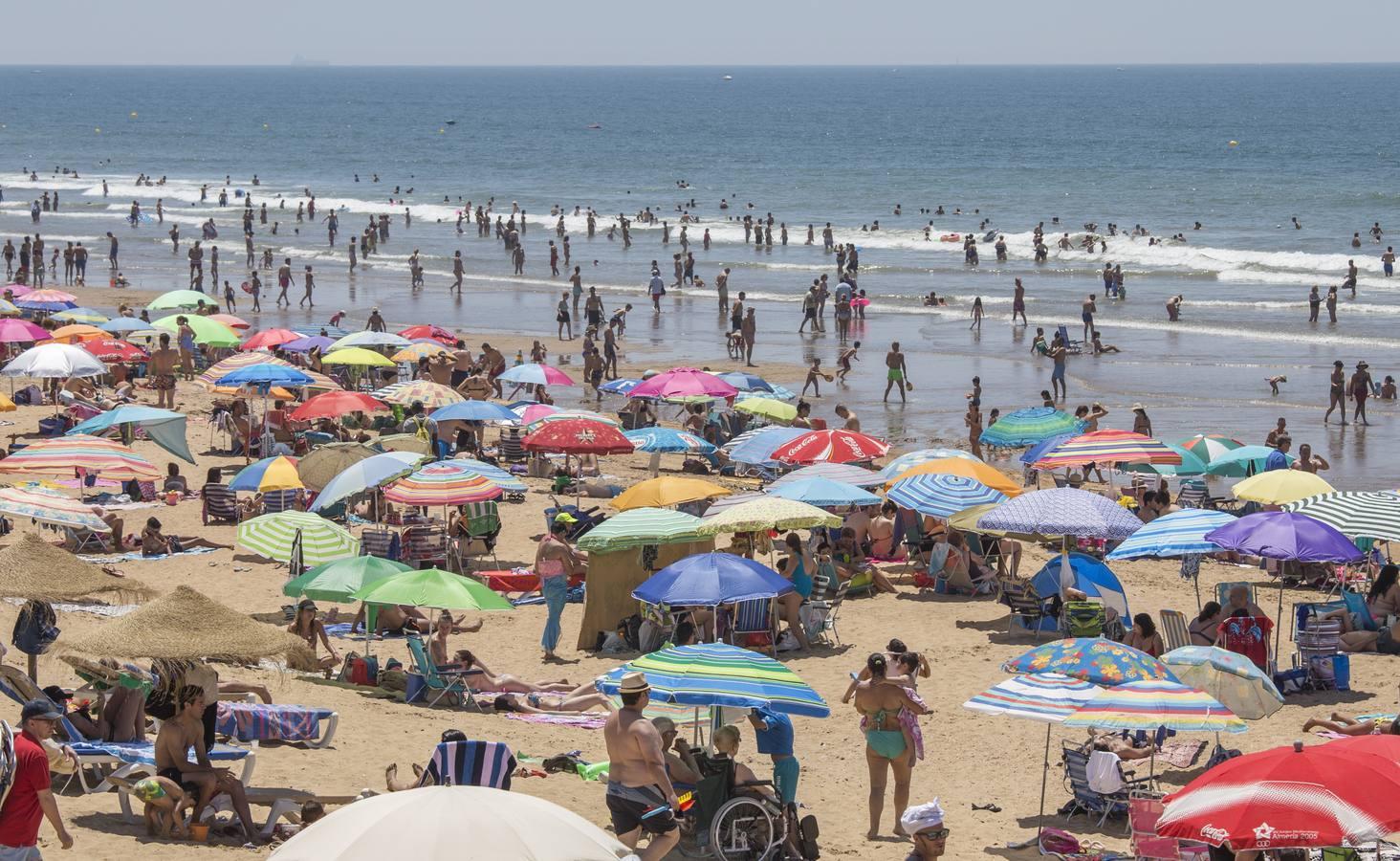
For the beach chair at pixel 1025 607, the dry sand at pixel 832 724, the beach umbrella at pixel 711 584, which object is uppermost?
the beach umbrella at pixel 711 584

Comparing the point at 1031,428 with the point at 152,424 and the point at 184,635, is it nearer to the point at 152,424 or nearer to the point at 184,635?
the point at 152,424

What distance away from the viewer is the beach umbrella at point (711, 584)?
11750 millimetres

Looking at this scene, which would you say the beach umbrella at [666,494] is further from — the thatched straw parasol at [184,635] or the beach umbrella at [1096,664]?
the thatched straw parasol at [184,635]

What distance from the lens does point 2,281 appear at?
4312cm

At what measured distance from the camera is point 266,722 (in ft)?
31.9

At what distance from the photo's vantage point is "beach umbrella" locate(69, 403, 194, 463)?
58.9ft

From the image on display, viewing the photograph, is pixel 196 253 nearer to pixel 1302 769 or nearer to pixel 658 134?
pixel 1302 769

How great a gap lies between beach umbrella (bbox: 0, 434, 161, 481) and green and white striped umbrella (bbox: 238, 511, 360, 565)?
2.25 metres

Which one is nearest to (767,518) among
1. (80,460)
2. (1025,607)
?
(1025,607)

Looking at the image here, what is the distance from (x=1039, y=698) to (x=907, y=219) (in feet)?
178

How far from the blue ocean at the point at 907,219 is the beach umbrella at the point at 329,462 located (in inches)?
405

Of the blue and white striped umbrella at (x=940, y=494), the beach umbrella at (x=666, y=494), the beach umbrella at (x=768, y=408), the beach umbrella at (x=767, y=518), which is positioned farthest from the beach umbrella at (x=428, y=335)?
the beach umbrella at (x=767, y=518)

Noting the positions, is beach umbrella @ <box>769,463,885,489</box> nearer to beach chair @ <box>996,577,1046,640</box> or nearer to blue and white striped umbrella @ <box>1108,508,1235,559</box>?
beach chair @ <box>996,577,1046,640</box>

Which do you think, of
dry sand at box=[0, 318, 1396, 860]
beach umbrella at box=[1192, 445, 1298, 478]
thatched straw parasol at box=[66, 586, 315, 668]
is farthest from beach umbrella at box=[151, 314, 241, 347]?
thatched straw parasol at box=[66, 586, 315, 668]
